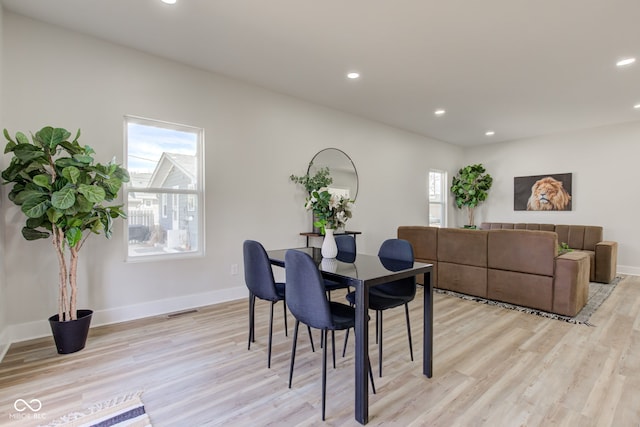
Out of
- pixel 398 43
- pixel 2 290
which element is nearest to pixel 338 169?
pixel 398 43

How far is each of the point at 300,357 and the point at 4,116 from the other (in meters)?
3.14

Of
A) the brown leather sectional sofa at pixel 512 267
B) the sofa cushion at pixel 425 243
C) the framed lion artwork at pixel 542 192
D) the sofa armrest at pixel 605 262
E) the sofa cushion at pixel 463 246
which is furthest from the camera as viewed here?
the framed lion artwork at pixel 542 192

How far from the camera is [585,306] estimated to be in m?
3.73

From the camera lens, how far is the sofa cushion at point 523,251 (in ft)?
11.3

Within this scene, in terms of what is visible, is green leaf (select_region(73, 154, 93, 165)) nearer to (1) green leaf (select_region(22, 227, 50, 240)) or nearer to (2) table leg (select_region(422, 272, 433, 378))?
(1) green leaf (select_region(22, 227, 50, 240))

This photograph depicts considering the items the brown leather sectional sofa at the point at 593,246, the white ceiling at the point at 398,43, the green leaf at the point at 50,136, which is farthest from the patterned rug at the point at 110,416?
the brown leather sectional sofa at the point at 593,246

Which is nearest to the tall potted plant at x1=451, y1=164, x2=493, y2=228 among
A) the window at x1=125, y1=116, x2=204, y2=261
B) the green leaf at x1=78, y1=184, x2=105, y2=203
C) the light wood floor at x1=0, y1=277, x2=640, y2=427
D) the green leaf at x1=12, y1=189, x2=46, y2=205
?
the light wood floor at x1=0, y1=277, x2=640, y2=427

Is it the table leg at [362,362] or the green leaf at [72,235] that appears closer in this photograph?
the table leg at [362,362]

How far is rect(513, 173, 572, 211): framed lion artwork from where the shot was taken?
6.17 m

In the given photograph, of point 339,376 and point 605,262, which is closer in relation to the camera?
point 339,376

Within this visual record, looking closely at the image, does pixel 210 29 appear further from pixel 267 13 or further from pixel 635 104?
pixel 635 104

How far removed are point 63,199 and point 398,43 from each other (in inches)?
122

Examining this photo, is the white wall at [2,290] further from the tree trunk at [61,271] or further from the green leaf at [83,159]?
the green leaf at [83,159]

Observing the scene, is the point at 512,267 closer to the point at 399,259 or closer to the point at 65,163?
the point at 399,259
